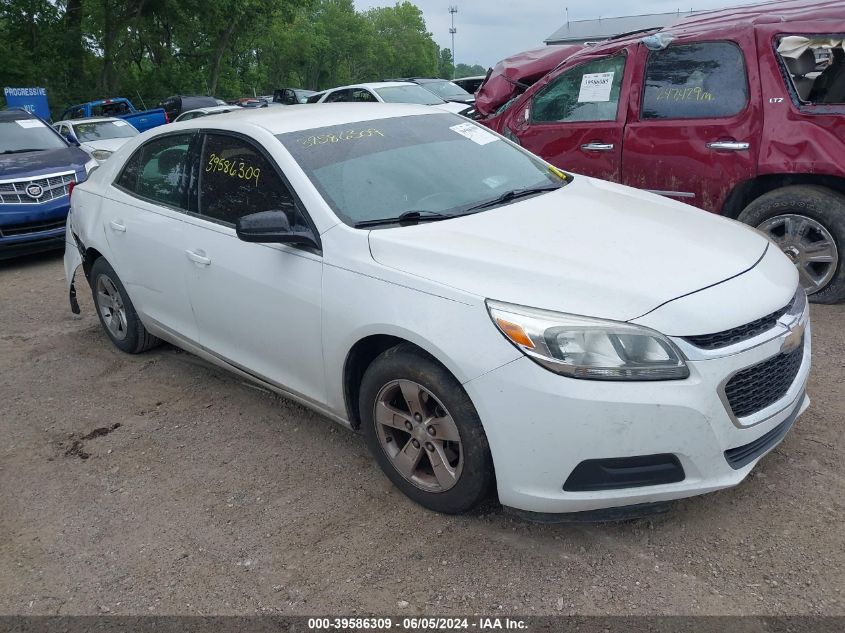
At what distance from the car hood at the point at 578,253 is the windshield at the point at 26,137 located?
7697 millimetres

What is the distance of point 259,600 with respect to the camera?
2.64m

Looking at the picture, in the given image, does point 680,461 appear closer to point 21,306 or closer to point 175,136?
point 175,136

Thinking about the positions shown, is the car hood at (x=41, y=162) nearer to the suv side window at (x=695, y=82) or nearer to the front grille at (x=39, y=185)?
the front grille at (x=39, y=185)

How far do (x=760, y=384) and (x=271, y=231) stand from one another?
6.61ft

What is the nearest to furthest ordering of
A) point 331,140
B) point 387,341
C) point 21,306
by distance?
point 387,341
point 331,140
point 21,306

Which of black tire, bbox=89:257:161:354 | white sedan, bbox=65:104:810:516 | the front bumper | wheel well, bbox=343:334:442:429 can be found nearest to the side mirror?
white sedan, bbox=65:104:810:516

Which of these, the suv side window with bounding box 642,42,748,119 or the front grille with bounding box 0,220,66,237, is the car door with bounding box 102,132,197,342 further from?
the front grille with bounding box 0,220,66,237

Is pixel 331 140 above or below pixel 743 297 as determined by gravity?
above

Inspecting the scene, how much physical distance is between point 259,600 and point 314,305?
3.92 ft

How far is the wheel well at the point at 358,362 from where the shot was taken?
303cm

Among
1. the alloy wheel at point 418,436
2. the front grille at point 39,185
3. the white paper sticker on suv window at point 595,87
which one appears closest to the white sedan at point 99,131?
the front grille at point 39,185

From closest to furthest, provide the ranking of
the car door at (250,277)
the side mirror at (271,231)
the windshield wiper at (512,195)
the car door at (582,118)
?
the side mirror at (271,231)
the car door at (250,277)
the windshield wiper at (512,195)
the car door at (582,118)

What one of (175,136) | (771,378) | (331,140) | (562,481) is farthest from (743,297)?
(175,136)

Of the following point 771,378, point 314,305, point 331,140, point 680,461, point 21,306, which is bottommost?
point 21,306
